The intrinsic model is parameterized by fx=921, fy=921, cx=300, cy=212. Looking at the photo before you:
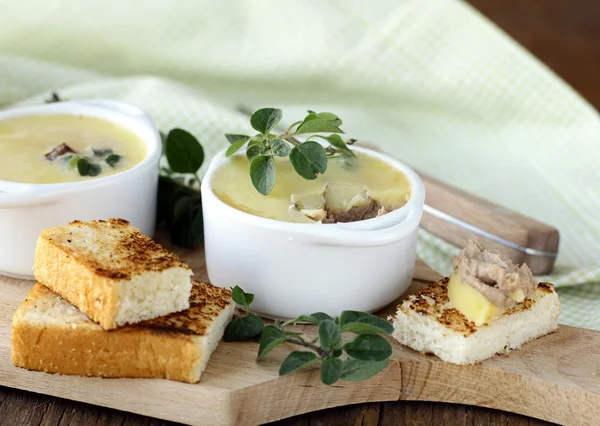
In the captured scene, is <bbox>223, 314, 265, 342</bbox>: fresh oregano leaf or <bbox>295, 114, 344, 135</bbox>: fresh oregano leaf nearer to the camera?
<bbox>223, 314, 265, 342</bbox>: fresh oregano leaf

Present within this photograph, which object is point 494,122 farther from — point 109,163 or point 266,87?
point 109,163

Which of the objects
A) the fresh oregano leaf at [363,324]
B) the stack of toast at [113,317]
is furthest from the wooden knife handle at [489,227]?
the stack of toast at [113,317]

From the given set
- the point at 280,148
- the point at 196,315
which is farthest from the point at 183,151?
the point at 196,315

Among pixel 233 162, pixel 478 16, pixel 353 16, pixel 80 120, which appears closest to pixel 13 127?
pixel 80 120

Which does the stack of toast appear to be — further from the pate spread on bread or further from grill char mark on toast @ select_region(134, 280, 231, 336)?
the pate spread on bread

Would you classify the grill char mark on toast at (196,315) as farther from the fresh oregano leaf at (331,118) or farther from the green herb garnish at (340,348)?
the fresh oregano leaf at (331,118)

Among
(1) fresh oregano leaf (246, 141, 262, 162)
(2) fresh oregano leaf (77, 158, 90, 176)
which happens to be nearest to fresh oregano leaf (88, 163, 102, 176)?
(2) fresh oregano leaf (77, 158, 90, 176)

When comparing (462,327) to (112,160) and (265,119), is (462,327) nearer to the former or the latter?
(265,119)
